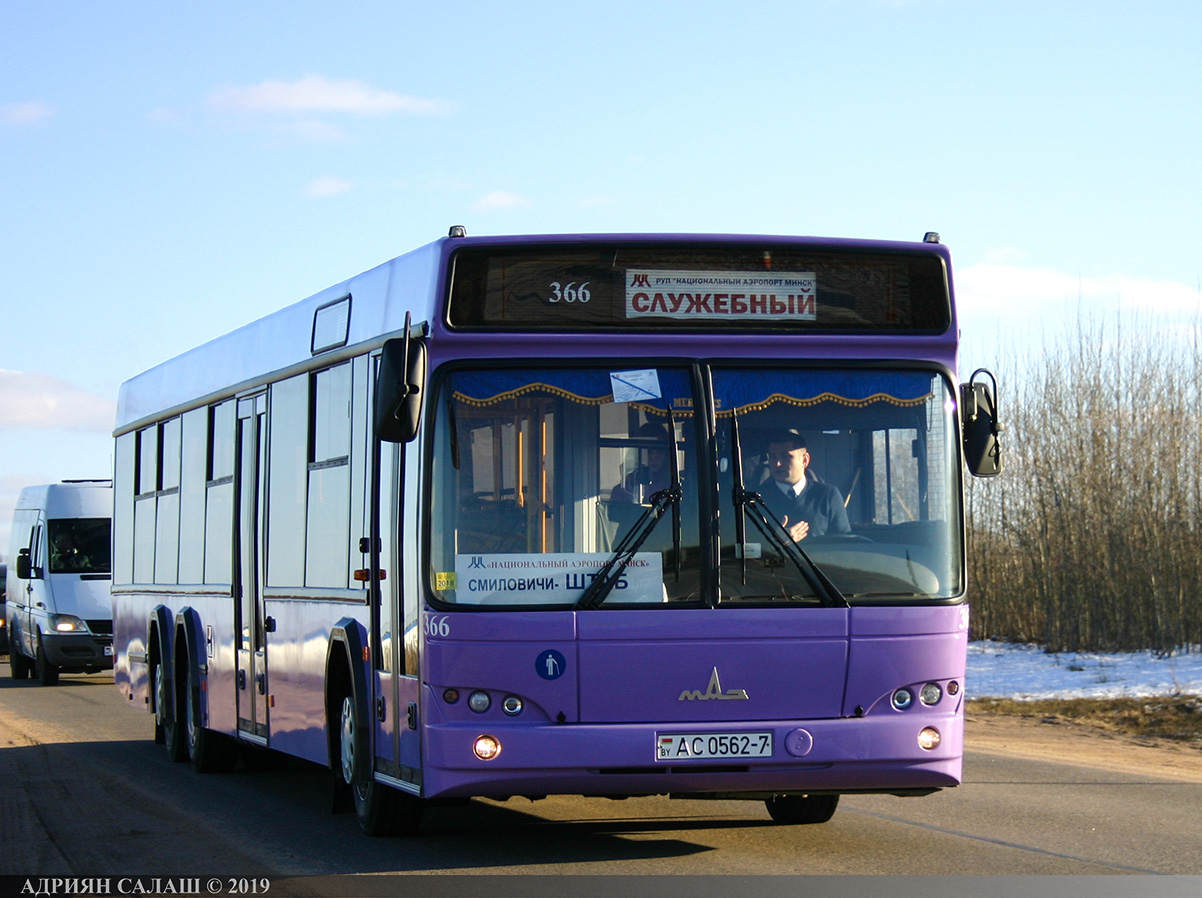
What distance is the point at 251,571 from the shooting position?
1223cm

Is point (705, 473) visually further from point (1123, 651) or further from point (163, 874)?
point (1123, 651)

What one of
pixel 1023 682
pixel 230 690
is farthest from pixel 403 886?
pixel 1023 682

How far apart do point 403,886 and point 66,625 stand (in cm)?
2049

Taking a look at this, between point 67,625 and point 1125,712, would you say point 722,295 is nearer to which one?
point 1125,712

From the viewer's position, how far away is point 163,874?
8.49 m

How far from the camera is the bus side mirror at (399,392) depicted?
26.7 ft

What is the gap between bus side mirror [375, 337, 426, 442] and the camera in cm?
814

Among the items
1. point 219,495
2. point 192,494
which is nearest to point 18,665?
point 192,494

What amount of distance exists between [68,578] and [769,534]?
69.6 ft

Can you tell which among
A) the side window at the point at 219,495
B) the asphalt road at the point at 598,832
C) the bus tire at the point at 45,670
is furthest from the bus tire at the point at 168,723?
the bus tire at the point at 45,670

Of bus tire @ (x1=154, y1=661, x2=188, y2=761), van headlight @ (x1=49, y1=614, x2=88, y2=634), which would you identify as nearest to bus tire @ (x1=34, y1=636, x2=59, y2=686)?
van headlight @ (x1=49, y1=614, x2=88, y2=634)

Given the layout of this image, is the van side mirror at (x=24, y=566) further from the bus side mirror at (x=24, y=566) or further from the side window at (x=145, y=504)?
the side window at (x=145, y=504)

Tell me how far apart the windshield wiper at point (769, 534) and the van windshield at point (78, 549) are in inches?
826

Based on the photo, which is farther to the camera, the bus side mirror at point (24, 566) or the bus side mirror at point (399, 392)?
the bus side mirror at point (24, 566)
